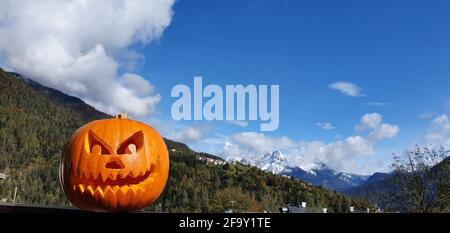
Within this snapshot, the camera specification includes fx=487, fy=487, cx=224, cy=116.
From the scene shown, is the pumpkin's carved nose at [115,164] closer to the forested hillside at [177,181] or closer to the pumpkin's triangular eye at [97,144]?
the pumpkin's triangular eye at [97,144]

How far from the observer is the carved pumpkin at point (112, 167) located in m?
8.09

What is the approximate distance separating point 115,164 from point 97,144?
1.64 feet

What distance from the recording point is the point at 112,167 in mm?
8180

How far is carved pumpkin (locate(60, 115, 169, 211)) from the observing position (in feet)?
26.5

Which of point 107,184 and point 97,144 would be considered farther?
point 97,144

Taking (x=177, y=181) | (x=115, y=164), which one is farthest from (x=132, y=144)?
(x=177, y=181)

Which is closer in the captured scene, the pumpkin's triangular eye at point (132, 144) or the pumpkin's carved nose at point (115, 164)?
the pumpkin's carved nose at point (115, 164)

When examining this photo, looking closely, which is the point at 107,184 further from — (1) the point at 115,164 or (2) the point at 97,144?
(2) the point at 97,144

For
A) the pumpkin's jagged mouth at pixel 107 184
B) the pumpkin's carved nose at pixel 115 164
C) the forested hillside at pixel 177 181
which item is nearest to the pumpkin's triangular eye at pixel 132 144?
the pumpkin's carved nose at pixel 115 164

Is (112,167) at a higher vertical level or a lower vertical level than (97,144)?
lower

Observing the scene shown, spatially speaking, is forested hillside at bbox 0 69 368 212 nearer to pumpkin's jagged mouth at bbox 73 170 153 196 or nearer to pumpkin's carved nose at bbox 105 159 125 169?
pumpkin's jagged mouth at bbox 73 170 153 196

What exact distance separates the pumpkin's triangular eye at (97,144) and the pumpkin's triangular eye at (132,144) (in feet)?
0.71

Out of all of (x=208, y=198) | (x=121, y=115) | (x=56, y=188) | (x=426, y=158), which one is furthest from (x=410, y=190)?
(x=56, y=188)
